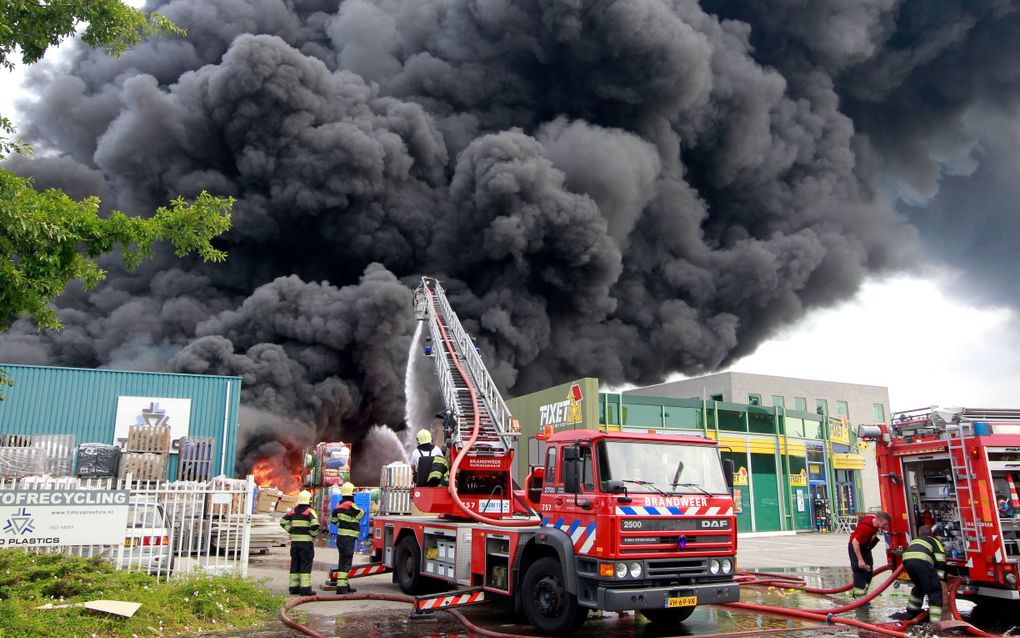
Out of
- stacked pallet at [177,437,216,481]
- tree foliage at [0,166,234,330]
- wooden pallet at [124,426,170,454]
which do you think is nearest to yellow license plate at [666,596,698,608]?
tree foliage at [0,166,234,330]

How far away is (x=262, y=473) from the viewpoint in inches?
978

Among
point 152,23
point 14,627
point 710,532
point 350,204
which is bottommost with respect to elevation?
point 14,627

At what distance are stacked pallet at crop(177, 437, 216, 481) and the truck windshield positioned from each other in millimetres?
14747

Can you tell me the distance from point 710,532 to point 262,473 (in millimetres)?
20773

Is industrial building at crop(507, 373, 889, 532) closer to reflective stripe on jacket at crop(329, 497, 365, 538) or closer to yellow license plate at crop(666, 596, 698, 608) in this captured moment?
reflective stripe on jacket at crop(329, 497, 365, 538)

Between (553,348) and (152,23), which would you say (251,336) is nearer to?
(553,348)

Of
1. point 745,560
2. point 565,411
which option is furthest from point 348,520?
point 565,411

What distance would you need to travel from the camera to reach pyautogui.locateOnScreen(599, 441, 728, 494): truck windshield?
23.5 feet

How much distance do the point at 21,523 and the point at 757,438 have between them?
23079mm

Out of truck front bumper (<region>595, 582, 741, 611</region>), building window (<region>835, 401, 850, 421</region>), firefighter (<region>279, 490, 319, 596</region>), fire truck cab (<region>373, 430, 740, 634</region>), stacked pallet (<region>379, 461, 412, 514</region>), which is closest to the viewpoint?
truck front bumper (<region>595, 582, 741, 611</region>)

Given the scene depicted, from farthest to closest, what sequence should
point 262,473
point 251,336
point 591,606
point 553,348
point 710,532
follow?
point 553,348 < point 251,336 < point 262,473 < point 710,532 < point 591,606

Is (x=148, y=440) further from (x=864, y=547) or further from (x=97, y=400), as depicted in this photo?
(x=864, y=547)

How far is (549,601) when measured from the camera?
23.7 ft

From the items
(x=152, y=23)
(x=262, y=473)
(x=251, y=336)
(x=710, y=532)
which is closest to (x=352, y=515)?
(x=710, y=532)
